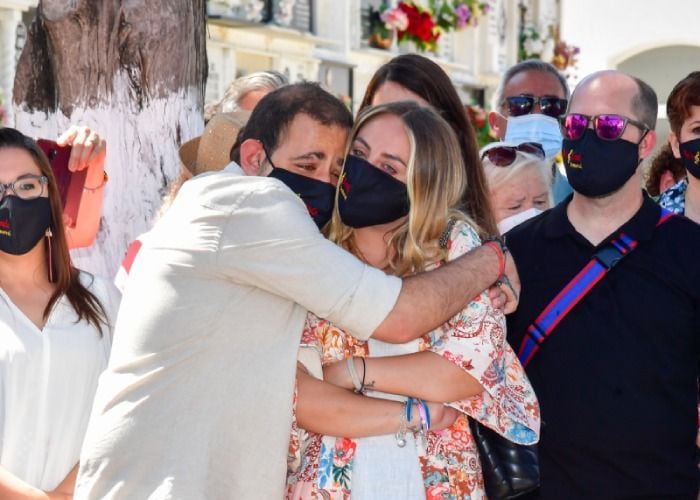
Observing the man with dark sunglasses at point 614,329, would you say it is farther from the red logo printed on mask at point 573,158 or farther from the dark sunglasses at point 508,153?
the dark sunglasses at point 508,153

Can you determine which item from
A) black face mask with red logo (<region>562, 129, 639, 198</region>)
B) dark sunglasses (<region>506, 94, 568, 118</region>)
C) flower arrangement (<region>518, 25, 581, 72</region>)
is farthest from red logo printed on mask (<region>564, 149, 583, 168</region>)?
flower arrangement (<region>518, 25, 581, 72</region>)

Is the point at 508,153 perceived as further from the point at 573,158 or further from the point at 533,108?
the point at 573,158

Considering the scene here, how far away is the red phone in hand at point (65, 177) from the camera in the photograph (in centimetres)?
407

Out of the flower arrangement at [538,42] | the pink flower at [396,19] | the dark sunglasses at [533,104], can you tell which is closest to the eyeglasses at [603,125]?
the dark sunglasses at [533,104]

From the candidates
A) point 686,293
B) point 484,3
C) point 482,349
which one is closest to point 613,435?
point 686,293

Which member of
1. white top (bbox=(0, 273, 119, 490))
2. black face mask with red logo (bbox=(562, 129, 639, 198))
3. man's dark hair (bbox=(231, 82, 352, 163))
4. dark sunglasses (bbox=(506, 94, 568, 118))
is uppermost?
man's dark hair (bbox=(231, 82, 352, 163))

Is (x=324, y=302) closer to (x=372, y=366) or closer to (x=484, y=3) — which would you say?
(x=372, y=366)

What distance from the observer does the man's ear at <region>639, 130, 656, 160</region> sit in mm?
3756

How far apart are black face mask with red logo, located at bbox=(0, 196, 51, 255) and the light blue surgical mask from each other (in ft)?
8.43

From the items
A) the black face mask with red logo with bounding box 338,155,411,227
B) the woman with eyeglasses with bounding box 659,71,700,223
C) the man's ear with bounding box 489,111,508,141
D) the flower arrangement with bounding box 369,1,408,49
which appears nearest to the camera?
the black face mask with red logo with bounding box 338,155,411,227

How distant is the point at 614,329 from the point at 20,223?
1844 mm

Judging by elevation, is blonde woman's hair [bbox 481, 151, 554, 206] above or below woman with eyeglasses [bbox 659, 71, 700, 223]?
below

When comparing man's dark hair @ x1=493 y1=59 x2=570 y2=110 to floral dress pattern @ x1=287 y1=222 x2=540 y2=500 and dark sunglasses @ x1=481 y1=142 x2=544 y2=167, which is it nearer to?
dark sunglasses @ x1=481 y1=142 x2=544 y2=167

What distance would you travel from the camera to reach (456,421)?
317 cm
